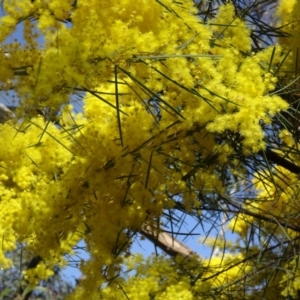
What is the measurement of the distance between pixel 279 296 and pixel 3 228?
2.26 ft

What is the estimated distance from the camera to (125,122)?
83 cm

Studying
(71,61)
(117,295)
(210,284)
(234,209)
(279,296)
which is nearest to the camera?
(71,61)

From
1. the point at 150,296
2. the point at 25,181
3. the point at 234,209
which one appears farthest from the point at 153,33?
the point at 234,209

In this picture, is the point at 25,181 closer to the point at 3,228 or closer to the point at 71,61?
the point at 3,228

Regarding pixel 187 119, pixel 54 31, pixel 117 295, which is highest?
pixel 54 31

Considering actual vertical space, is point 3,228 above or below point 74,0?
below

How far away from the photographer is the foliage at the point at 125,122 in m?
0.70

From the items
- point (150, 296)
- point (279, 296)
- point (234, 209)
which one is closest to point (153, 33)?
point (150, 296)

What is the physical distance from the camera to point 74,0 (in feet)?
2.63

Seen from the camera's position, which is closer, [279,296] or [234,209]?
[234,209]

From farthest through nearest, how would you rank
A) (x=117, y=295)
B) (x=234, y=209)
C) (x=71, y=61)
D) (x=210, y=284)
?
(x=234, y=209)
(x=210, y=284)
(x=117, y=295)
(x=71, y=61)

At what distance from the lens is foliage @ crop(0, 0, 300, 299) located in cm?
70

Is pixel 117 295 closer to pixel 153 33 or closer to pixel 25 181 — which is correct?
pixel 25 181

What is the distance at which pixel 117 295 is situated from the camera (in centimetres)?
88
